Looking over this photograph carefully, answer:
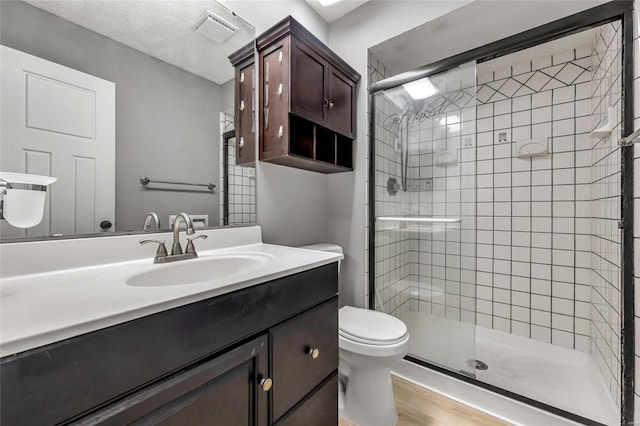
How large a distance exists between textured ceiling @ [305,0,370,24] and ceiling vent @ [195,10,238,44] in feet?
2.47

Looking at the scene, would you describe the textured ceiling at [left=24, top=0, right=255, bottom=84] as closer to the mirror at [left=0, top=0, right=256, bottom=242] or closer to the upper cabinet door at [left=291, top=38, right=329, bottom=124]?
the mirror at [left=0, top=0, right=256, bottom=242]

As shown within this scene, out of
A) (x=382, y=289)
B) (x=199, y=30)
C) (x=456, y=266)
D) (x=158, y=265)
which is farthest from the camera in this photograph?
(x=382, y=289)

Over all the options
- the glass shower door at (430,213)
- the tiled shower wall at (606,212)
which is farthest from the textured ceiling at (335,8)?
the tiled shower wall at (606,212)

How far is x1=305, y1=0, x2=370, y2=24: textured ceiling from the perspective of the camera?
179 centimetres

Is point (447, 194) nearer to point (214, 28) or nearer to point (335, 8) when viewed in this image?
point (335, 8)

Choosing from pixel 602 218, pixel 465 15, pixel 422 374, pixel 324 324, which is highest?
pixel 465 15

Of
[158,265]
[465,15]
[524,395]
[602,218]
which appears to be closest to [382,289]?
[524,395]

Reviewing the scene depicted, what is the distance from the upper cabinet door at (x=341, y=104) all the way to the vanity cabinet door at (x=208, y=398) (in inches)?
52.2

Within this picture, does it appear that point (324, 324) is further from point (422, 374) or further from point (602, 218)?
point (602, 218)

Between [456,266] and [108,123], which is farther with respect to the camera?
[456,266]

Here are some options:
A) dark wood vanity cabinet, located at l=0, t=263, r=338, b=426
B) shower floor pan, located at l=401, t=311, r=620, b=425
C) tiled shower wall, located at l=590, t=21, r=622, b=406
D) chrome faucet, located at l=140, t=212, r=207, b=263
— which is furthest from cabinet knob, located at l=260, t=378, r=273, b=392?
tiled shower wall, located at l=590, t=21, r=622, b=406

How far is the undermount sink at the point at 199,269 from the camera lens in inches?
35.2

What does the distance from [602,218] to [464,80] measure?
44.9 inches

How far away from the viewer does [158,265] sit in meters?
0.93
